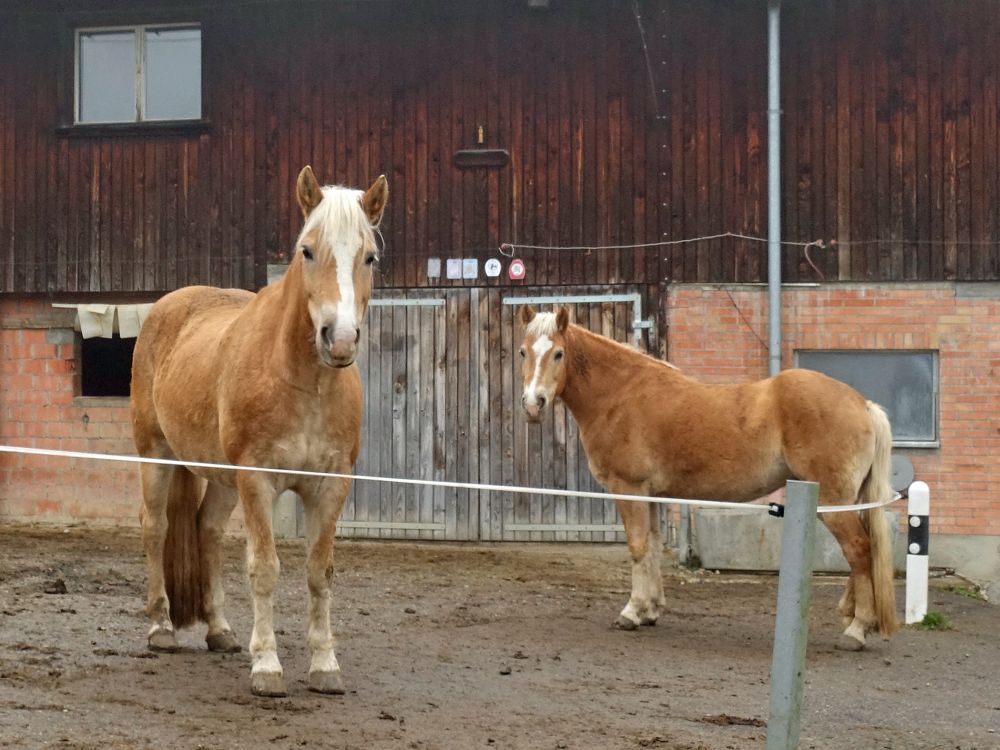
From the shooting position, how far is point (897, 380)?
1247cm

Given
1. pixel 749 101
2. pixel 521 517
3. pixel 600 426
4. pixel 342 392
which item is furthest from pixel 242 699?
pixel 749 101

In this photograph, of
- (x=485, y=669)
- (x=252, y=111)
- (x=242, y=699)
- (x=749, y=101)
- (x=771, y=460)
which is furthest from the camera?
(x=252, y=111)

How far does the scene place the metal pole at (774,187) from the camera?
12.3 metres

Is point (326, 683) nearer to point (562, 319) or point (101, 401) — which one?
point (562, 319)

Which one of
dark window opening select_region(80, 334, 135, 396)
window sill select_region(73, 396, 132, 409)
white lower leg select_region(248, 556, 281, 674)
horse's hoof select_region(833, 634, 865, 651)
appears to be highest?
dark window opening select_region(80, 334, 135, 396)

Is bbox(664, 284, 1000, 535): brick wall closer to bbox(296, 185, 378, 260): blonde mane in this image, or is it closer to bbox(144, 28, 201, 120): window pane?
bbox(144, 28, 201, 120): window pane

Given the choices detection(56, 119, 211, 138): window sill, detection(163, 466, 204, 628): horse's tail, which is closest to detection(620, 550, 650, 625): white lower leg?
detection(163, 466, 204, 628): horse's tail

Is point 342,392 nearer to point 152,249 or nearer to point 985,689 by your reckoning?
point 985,689

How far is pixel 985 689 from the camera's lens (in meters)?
7.66

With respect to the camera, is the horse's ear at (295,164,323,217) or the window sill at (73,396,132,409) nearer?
the horse's ear at (295,164,323,217)

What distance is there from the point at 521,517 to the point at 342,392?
6816mm

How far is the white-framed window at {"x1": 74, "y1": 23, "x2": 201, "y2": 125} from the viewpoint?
14.0m

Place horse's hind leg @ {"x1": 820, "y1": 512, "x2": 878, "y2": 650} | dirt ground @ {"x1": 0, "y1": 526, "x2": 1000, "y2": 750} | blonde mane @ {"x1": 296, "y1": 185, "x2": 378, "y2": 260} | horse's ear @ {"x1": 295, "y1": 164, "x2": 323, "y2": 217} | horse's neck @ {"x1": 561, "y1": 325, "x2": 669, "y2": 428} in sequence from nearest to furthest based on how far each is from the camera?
1. dirt ground @ {"x1": 0, "y1": 526, "x2": 1000, "y2": 750}
2. blonde mane @ {"x1": 296, "y1": 185, "x2": 378, "y2": 260}
3. horse's ear @ {"x1": 295, "y1": 164, "x2": 323, "y2": 217}
4. horse's hind leg @ {"x1": 820, "y1": 512, "x2": 878, "y2": 650}
5. horse's neck @ {"x1": 561, "y1": 325, "x2": 669, "y2": 428}

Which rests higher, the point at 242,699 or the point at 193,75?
the point at 193,75
